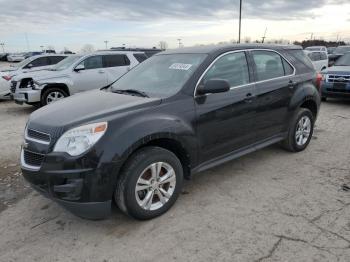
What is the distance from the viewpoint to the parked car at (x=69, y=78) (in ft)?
32.4

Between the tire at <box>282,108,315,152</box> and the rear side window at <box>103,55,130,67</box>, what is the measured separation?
7.05 meters

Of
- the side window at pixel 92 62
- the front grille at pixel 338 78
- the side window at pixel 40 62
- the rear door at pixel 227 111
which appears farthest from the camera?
the side window at pixel 40 62

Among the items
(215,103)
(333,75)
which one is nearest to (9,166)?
(215,103)

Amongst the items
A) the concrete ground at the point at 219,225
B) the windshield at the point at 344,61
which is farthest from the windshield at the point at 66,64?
the windshield at the point at 344,61

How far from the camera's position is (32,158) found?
3432 millimetres

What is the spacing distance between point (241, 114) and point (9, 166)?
373 cm

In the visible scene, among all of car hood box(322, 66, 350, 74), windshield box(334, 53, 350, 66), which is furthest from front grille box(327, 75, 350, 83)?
windshield box(334, 53, 350, 66)

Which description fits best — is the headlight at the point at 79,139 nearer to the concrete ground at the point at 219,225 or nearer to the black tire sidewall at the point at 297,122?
the concrete ground at the point at 219,225

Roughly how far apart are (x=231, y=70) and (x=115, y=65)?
7.31 metres

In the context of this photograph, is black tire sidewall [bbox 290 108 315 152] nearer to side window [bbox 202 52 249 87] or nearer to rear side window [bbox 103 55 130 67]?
side window [bbox 202 52 249 87]

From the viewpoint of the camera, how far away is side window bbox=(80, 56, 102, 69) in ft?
34.6

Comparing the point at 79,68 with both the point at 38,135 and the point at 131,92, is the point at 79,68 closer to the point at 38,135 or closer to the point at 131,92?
the point at 131,92

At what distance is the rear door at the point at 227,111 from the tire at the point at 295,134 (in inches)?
41.7

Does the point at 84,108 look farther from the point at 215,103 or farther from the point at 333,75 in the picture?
the point at 333,75
